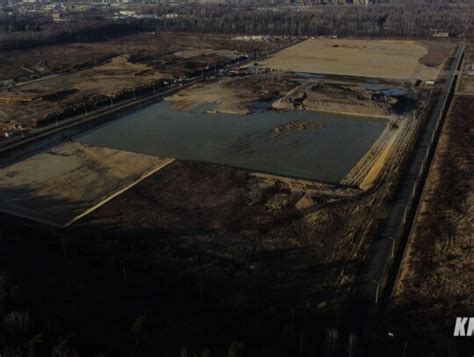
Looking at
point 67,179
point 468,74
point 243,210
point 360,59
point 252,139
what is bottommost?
point 243,210

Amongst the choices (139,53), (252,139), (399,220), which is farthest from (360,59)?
(399,220)

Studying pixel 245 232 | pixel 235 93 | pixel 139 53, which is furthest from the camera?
pixel 139 53

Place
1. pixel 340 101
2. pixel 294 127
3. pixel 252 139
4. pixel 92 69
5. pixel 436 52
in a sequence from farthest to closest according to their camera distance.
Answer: pixel 436 52, pixel 92 69, pixel 340 101, pixel 294 127, pixel 252 139

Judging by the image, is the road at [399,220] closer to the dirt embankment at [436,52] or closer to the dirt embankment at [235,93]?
the dirt embankment at [235,93]

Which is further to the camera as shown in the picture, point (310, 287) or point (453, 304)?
point (310, 287)

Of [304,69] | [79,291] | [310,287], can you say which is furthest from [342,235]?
[304,69]

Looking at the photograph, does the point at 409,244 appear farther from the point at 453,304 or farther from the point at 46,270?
the point at 46,270

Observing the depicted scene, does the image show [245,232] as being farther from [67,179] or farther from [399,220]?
[67,179]
